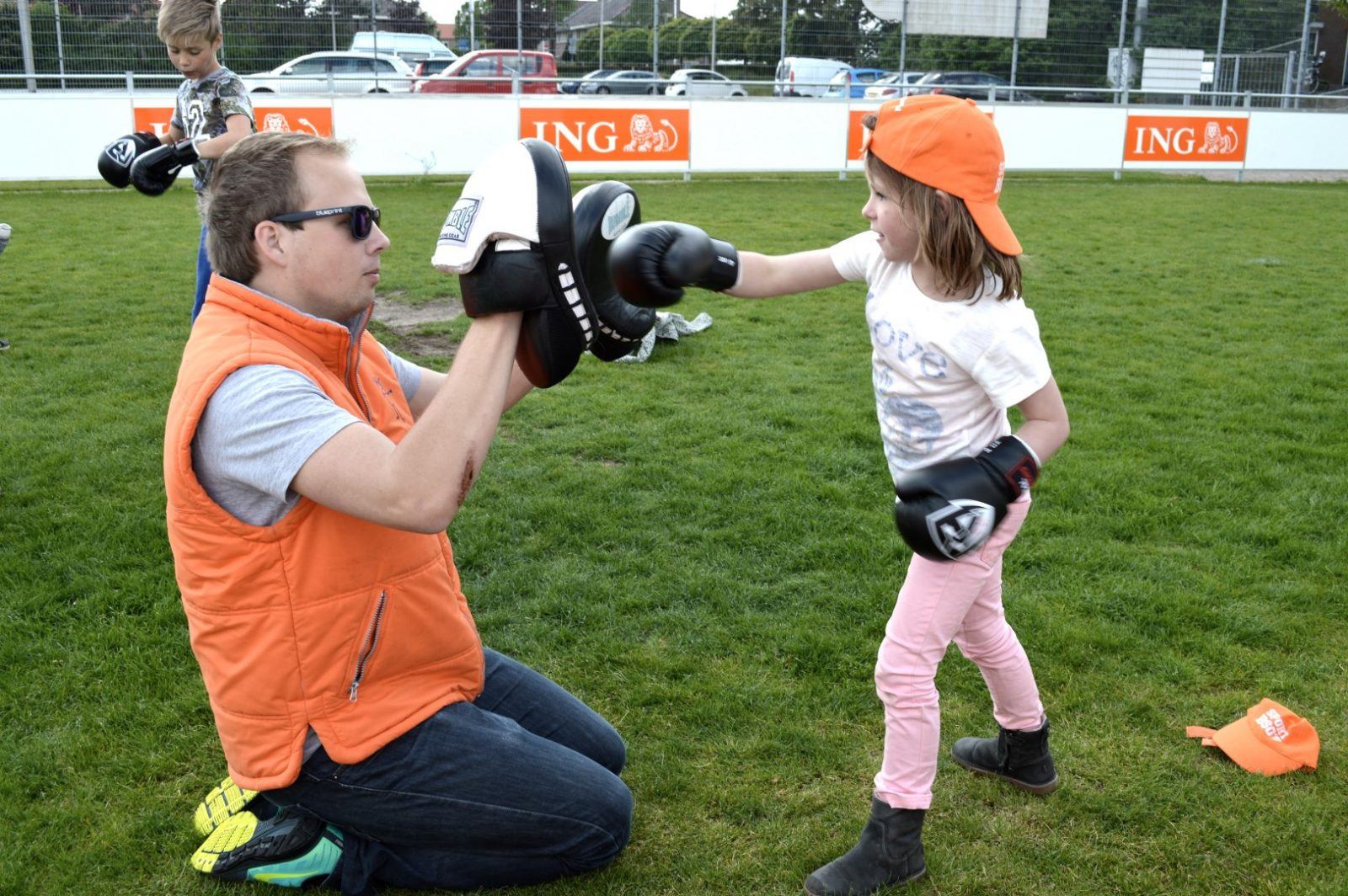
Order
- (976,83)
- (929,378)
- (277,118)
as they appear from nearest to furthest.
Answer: (929,378) < (277,118) < (976,83)

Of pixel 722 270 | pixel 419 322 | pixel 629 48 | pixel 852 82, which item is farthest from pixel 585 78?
pixel 722 270

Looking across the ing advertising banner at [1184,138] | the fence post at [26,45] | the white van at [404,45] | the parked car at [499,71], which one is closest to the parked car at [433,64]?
the white van at [404,45]

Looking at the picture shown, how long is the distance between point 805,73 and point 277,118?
9348mm

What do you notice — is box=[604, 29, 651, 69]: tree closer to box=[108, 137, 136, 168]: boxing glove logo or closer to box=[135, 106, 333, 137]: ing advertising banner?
box=[135, 106, 333, 137]: ing advertising banner

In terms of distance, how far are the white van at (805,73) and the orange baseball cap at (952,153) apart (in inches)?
692

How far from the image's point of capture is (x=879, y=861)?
8.64ft

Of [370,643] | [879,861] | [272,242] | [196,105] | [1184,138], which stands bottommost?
[879,861]

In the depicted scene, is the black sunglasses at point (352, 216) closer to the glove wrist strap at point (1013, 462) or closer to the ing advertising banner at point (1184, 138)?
the glove wrist strap at point (1013, 462)

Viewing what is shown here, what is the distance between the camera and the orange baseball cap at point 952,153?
245 centimetres

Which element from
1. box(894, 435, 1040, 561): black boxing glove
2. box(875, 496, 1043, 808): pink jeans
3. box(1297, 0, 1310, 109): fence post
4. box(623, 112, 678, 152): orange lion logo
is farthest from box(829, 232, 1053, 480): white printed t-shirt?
box(1297, 0, 1310, 109): fence post

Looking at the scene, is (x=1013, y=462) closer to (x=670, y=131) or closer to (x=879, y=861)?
(x=879, y=861)

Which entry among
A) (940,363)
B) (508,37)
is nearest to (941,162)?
(940,363)

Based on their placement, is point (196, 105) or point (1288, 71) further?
point (1288, 71)

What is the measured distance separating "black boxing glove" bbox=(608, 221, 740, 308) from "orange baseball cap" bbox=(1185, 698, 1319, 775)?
6.28ft
